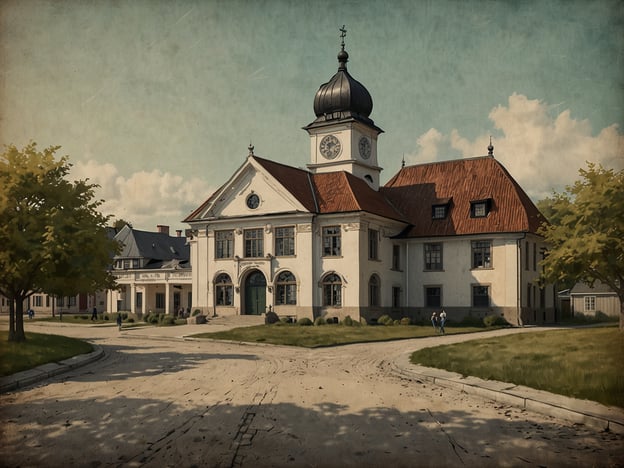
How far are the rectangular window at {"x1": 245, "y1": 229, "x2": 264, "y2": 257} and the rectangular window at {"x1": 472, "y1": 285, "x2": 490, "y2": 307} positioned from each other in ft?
51.8

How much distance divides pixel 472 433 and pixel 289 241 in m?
35.5

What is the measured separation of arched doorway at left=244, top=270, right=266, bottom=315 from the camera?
1851 inches

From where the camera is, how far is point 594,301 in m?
57.2

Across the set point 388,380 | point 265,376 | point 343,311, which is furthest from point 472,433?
point 343,311

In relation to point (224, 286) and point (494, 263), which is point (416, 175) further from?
point (224, 286)

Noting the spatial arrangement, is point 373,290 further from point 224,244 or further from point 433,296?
point 224,244

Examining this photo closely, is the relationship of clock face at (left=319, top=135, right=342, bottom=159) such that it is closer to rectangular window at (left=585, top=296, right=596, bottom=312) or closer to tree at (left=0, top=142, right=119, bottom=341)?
rectangular window at (left=585, top=296, right=596, bottom=312)

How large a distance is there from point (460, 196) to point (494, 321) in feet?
34.5

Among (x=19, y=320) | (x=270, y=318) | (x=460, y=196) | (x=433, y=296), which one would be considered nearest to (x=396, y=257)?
(x=433, y=296)

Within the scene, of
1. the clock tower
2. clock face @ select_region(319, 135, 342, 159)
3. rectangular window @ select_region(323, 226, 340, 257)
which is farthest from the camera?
clock face @ select_region(319, 135, 342, 159)

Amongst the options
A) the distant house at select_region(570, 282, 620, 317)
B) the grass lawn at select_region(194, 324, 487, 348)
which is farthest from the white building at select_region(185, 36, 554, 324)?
the distant house at select_region(570, 282, 620, 317)

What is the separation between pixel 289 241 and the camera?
1817 inches

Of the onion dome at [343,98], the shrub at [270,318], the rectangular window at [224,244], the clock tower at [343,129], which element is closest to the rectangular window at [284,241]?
the rectangular window at [224,244]

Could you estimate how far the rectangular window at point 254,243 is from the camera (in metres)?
47.2
